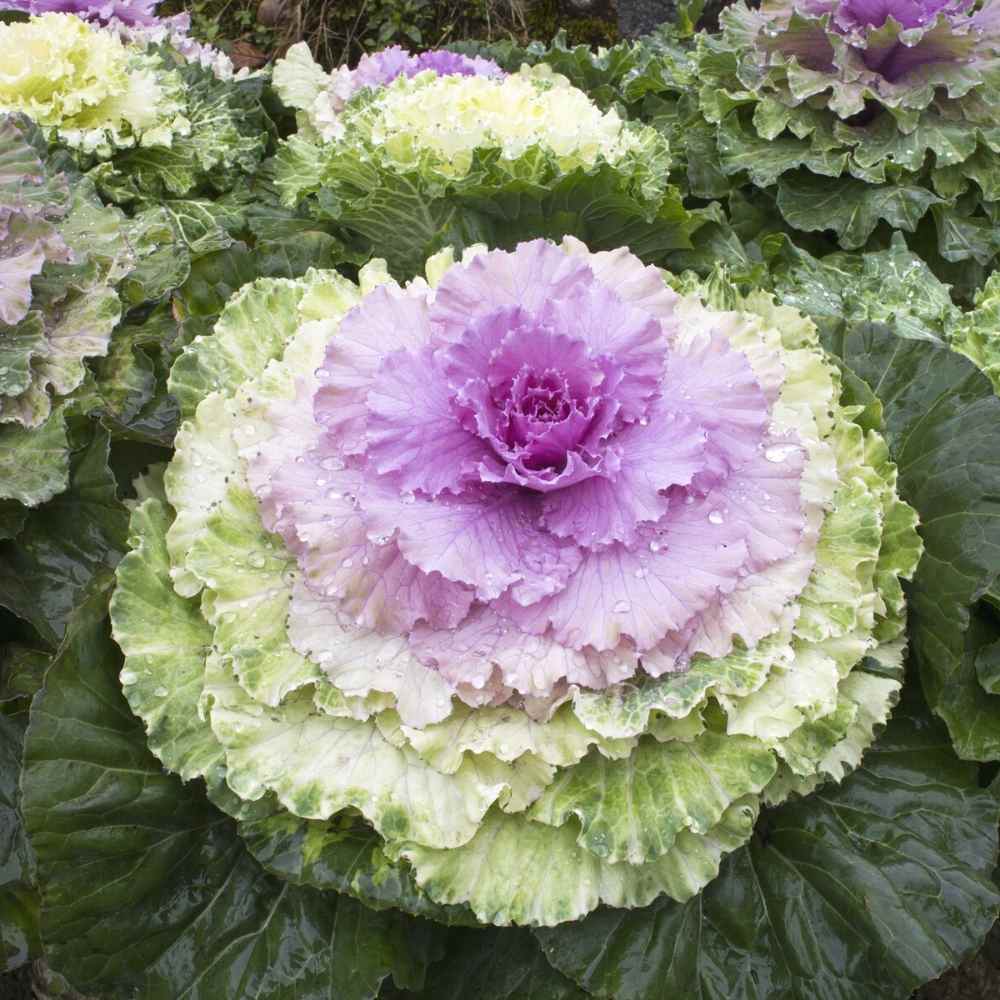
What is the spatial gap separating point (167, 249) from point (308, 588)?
110 cm

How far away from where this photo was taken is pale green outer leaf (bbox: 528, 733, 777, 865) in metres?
1.24

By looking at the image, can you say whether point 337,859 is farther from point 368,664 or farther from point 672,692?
point 672,692

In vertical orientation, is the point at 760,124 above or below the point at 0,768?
above

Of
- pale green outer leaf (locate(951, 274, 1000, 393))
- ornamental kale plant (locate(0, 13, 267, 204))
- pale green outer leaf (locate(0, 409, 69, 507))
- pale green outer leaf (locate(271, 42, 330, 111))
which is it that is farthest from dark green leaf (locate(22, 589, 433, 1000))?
pale green outer leaf (locate(271, 42, 330, 111))

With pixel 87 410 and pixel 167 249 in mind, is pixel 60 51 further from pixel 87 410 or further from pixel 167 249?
pixel 87 410

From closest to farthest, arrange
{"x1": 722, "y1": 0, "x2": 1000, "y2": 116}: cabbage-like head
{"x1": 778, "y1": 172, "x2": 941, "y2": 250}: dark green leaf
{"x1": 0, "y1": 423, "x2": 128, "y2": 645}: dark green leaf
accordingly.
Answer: {"x1": 0, "y1": 423, "x2": 128, "y2": 645}: dark green leaf → {"x1": 722, "y1": 0, "x2": 1000, "y2": 116}: cabbage-like head → {"x1": 778, "y1": 172, "x2": 941, "y2": 250}: dark green leaf

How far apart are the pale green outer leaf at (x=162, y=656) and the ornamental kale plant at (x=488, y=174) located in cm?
94

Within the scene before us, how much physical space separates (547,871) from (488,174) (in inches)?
57.8

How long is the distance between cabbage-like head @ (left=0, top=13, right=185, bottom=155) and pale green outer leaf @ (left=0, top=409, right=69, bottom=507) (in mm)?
1447

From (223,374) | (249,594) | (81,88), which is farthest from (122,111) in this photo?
(249,594)

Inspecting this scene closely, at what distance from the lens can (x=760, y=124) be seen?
2693 mm

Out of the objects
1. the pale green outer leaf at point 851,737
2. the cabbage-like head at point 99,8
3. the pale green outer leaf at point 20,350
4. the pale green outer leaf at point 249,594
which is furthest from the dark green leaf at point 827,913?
the cabbage-like head at point 99,8

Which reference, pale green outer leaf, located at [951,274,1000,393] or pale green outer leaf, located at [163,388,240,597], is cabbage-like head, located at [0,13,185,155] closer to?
pale green outer leaf, located at [163,388,240,597]

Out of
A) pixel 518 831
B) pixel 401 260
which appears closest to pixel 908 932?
pixel 518 831
